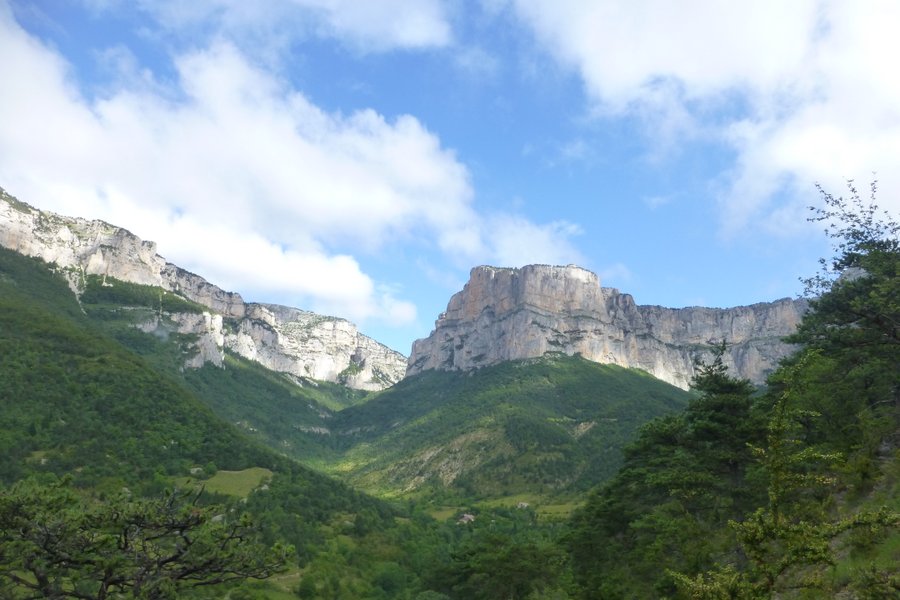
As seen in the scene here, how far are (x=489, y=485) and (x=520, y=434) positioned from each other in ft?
57.9

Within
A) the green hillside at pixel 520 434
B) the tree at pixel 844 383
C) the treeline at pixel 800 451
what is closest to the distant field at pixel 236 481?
the green hillside at pixel 520 434

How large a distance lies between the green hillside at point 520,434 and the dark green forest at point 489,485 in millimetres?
811

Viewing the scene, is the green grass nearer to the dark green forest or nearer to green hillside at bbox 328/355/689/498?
the dark green forest

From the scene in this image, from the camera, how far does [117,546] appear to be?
14.5 metres

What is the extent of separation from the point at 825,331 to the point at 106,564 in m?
32.4

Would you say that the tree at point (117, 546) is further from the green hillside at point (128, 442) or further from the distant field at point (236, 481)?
the distant field at point (236, 481)

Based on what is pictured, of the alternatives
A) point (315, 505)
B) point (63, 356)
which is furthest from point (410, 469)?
point (63, 356)

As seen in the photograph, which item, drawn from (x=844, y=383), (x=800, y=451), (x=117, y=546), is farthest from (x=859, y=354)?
(x=117, y=546)

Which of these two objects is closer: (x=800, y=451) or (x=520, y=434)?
(x=800, y=451)

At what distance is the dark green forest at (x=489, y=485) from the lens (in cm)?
1391

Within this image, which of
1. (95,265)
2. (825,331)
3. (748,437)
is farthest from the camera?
(95,265)

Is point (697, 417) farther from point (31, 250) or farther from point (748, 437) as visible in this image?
point (31, 250)

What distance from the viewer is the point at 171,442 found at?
7694 cm

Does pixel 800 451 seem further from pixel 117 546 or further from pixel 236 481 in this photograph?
pixel 236 481
